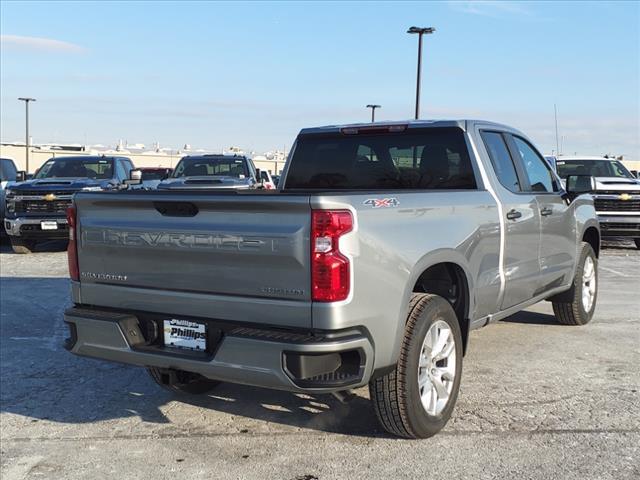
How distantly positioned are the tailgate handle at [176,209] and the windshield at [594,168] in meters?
13.1

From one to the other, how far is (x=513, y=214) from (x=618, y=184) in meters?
9.99

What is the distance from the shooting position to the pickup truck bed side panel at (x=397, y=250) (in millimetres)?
3336

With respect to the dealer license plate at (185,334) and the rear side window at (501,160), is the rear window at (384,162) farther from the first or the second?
the dealer license plate at (185,334)

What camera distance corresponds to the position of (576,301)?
6.66 metres

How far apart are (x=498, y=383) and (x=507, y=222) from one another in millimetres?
1214

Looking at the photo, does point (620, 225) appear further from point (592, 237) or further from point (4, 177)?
point (4, 177)

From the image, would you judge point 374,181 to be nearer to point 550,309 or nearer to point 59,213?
point 550,309

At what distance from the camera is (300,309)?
10.9ft

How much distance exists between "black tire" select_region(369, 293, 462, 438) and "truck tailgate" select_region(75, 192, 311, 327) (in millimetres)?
719

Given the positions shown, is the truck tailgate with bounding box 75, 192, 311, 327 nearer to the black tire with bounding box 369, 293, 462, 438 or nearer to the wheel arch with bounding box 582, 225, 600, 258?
the black tire with bounding box 369, 293, 462, 438

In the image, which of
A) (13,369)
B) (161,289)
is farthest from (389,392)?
(13,369)

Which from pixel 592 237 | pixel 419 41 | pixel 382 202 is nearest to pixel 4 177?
pixel 592 237

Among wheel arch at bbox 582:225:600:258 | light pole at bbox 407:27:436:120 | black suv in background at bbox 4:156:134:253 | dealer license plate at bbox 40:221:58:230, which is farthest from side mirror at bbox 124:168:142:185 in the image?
light pole at bbox 407:27:436:120

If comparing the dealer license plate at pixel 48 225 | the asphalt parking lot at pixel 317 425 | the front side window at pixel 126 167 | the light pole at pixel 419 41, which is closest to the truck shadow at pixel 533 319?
the asphalt parking lot at pixel 317 425
